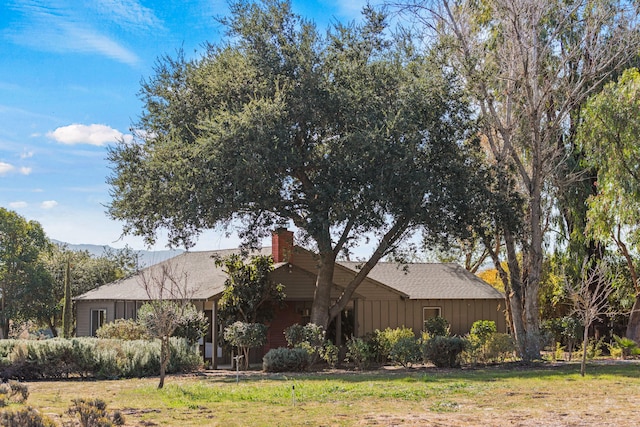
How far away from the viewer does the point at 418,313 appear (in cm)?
3300

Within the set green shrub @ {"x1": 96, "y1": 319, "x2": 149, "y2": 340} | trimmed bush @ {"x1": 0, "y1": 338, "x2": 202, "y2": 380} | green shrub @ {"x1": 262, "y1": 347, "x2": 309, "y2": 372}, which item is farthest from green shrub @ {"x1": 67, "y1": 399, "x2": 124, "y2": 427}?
green shrub @ {"x1": 96, "y1": 319, "x2": 149, "y2": 340}

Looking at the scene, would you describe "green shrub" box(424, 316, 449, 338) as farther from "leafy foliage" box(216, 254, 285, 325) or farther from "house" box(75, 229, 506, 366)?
"leafy foliage" box(216, 254, 285, 325)

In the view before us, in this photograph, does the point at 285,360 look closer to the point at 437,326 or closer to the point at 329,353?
the point at 329,353

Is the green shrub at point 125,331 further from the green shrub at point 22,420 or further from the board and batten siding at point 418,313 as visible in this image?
the green shrub at point 22,420

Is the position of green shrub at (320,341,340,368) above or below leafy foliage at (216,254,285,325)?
below

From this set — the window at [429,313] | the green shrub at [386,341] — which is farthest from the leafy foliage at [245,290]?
the window at [429,313]

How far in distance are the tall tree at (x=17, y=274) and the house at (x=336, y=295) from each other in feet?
37.3

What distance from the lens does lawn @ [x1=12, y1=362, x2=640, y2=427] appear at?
41.7 ft

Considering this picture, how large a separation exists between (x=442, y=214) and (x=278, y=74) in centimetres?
691

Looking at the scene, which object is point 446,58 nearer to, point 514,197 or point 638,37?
point 514,197

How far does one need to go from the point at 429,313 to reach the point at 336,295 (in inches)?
246

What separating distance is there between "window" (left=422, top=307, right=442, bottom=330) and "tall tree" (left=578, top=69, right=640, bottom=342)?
9.83 m

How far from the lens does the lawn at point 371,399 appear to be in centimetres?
1272

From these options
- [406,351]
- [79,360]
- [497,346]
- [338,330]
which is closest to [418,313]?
[338,330]
